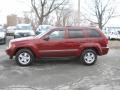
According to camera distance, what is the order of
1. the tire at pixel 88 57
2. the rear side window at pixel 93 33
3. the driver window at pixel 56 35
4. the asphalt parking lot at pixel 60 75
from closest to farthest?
the asphalt parking lot at pixel 60 75, the driver window at pixel 56 35, the tire at pixel 88 57, the rear side window at pixel 93 33

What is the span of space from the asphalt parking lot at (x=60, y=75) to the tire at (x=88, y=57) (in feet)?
0.74

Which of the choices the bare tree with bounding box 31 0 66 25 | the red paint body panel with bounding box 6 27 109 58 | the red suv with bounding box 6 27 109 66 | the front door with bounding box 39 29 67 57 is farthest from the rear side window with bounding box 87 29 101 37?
the bare tree with bounding box 31 0 66 25

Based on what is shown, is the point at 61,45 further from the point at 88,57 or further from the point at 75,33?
the point at 88,57

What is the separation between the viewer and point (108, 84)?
27.6 feet

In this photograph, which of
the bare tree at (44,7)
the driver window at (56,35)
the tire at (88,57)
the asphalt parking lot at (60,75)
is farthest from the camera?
the bare tree at (44,7)

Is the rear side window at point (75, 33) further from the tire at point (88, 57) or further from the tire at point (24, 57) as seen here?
the tire at point (24, 57)

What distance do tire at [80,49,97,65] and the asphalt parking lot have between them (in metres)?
0.23

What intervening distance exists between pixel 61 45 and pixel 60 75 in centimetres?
202

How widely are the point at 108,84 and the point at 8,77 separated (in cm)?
333

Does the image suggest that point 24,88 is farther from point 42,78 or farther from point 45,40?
point 45,40

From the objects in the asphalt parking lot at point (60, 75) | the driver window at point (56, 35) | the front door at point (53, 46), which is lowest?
the asphalt parking lot at point (60, 75)

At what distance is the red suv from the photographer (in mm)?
11281

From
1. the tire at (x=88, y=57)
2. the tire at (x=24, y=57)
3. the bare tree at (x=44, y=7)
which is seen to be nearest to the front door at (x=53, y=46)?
the tire at (x=24, y=57)

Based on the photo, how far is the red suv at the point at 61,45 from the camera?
37.0 ft
